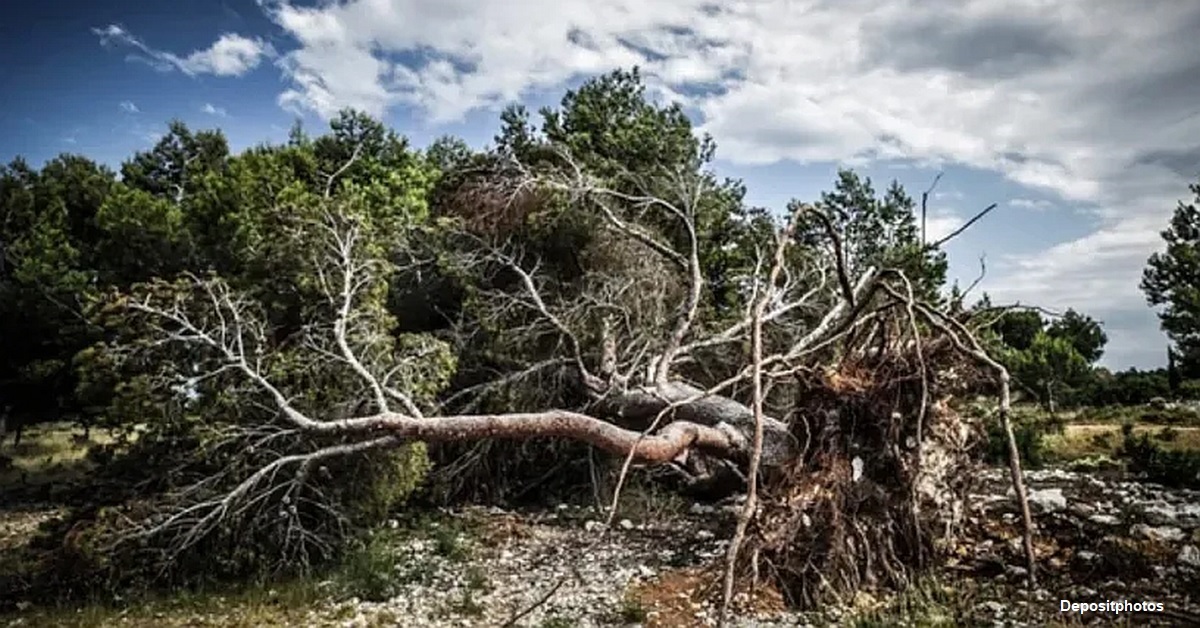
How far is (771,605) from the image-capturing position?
5238 mm

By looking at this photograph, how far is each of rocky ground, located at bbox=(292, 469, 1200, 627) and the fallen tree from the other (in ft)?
1.60

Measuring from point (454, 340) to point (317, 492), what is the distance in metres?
3.04

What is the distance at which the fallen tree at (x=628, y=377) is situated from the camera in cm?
562

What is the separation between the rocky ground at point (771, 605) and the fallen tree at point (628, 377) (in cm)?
49

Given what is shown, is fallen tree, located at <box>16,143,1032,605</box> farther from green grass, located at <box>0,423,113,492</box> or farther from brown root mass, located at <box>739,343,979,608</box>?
green grass, located at <box>0,423,113,492</box>

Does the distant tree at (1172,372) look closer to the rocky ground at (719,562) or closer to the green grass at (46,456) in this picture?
the rocky ground at (719,562)

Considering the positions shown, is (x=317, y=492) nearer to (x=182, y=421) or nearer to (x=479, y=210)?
(x=182, y=421)

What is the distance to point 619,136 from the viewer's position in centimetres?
1148

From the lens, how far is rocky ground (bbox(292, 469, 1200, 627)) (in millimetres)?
4867

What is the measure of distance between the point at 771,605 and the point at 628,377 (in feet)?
11.5

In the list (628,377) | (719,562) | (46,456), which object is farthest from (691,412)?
(46,456)

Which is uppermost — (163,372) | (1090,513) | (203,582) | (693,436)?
(163,372)

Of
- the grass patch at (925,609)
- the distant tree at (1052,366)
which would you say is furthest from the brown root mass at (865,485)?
the distant tree at (1052,366)

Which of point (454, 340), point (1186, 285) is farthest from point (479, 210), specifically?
point (1186, 285)
